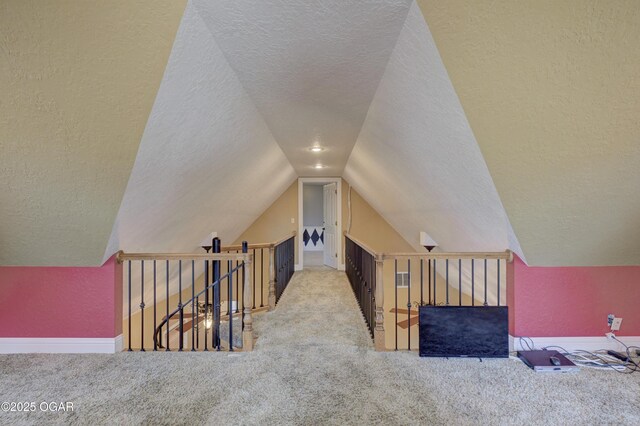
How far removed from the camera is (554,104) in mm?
1601

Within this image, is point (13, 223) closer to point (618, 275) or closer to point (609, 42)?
point (609, 42)

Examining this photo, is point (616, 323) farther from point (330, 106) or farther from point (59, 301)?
point (59, 301)

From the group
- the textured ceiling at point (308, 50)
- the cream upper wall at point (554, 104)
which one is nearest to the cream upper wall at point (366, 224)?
the textured ceiling at point (308, 50)

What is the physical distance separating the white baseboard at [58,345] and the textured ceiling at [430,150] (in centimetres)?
330

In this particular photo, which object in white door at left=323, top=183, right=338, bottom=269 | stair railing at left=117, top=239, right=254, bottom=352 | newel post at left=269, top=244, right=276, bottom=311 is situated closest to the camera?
stair railing at left=117, top=239, right=254, bottom=352

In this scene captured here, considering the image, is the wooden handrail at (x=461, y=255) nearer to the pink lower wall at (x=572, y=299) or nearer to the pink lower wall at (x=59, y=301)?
the pink lower wall at (x=572, y=299)

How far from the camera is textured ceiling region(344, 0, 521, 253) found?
177 centimetres

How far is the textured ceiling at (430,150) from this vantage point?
69.7 inches

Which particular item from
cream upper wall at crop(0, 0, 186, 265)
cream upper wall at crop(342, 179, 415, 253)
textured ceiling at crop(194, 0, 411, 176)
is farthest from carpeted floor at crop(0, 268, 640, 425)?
cream upper wall at crop(342, 179, 415, 253)

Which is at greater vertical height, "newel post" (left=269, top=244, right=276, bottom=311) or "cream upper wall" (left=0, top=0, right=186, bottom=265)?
"cream upper wall" (left=0, top=0, right=186, bottom=265)

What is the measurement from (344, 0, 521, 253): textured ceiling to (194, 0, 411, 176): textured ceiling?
0.14m

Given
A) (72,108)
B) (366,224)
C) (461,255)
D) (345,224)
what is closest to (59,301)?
(72,108)

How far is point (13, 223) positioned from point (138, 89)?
5.89 ft

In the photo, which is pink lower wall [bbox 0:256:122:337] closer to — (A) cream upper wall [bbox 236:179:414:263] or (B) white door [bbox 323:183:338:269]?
(A) cream upper wall [bbox 236:179:414:263]
